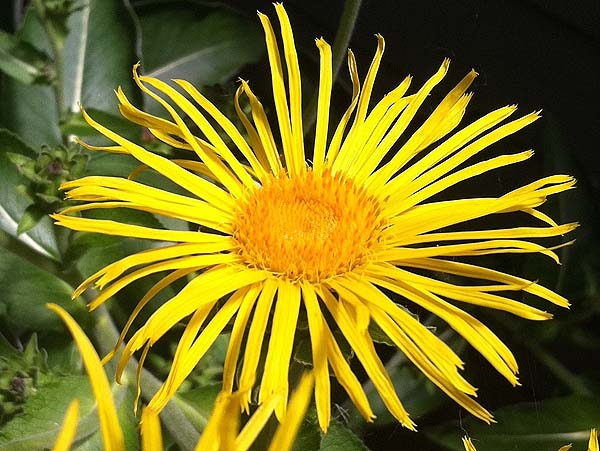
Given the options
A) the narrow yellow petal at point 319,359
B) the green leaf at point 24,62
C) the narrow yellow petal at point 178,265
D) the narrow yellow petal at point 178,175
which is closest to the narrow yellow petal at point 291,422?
the narrow yellow petal at point 319,359

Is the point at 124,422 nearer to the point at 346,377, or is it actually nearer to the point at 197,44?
the point at 346,377

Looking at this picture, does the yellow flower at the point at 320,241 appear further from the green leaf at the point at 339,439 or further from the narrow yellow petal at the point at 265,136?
the green leaf at the point at 339,439

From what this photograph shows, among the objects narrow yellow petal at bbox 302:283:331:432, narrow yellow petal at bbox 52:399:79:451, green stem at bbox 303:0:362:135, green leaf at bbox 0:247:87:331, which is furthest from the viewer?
green leaf at bbox 0:247:87:331

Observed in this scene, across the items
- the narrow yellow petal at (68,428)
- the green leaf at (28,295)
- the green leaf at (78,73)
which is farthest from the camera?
the green leaf at (78,73)

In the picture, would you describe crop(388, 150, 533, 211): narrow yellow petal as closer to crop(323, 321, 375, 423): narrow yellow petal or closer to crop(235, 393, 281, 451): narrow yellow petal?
crop(323, 321, 375, 423): narrow yellow petal

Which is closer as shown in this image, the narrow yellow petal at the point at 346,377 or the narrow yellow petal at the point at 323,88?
the narrow yellow petal at the point at 346,377

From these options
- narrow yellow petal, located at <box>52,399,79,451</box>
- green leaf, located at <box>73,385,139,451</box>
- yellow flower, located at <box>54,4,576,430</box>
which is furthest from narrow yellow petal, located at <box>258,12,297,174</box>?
narrow yellow petal, located at <box>52,399,79,451</box>

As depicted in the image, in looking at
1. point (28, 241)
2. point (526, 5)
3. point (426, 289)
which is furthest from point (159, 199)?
point (526, 5)
